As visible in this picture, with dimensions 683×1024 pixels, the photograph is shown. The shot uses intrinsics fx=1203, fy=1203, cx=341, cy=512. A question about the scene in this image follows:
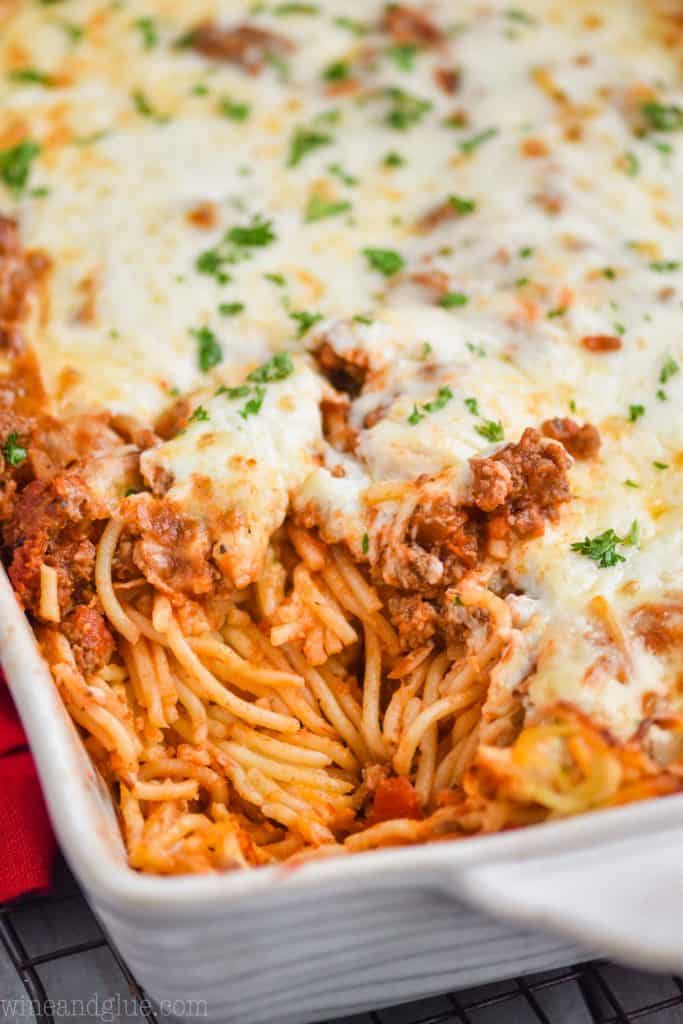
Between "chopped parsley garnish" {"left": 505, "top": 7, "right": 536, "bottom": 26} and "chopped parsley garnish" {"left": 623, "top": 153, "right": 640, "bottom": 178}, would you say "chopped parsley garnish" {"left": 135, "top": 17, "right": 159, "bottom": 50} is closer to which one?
"chopped parsley garnish" {"left": 505, "top": 7, "right": 536, "bottom": 26}

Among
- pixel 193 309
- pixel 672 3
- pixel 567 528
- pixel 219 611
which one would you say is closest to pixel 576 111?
pixel 672 3

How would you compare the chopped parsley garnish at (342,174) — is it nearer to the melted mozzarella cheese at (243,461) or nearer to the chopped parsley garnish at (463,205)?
the chopped parsley garnish at (463,205)

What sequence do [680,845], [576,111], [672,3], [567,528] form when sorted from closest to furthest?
[680,845] → [567,528] → [576,111] → [672,3]

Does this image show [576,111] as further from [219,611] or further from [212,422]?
[219,611]

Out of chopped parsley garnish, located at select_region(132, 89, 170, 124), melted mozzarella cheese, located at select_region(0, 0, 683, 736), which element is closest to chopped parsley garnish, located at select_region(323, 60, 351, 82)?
melted mozzarella cheese, located at select_region(0, 0, 683, 736)

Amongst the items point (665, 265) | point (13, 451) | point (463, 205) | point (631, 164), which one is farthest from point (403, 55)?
point (13, 451)

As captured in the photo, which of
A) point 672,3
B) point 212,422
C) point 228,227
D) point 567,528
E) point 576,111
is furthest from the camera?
point 672,3

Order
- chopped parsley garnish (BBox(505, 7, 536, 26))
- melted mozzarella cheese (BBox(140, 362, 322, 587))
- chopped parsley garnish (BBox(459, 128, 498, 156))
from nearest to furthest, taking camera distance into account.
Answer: melted mozzarella cheese (BBox(140, 362, 322, 587))
chopped parsley garnish (BBox(459, 128, 498, 156))
chopped parsley garnish (BBox(505, 7, 536, 26))

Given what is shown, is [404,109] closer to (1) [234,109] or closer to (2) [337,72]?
(2) [337,72]
